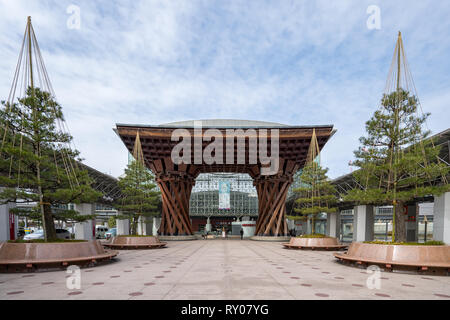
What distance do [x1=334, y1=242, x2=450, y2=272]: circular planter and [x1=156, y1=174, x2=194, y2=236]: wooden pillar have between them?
76.6ft

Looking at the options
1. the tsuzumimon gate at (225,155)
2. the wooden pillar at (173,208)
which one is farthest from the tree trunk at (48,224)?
the wooden pillar at (173,208)

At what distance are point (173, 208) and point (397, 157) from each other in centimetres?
2395

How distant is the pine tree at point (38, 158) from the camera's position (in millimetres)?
10484

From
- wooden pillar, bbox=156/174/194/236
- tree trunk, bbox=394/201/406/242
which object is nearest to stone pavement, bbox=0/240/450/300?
tree trunk, bbox=394/201/406/242

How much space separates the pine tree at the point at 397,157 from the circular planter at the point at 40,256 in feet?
36.7

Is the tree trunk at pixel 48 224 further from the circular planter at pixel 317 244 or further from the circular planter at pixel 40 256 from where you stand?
the circular planter at pixel 317 244

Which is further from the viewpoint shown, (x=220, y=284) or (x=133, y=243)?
(x=133, y=243)

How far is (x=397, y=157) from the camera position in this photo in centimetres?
1163

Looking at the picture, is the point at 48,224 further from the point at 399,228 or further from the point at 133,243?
the point at 399,228

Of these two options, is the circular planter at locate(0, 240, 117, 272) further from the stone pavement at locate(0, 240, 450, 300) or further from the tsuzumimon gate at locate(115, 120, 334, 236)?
the tsuzumimon gate at locate(115, 120, 334, 236)

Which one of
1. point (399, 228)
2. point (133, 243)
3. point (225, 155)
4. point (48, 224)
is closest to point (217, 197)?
point (225, 155)
